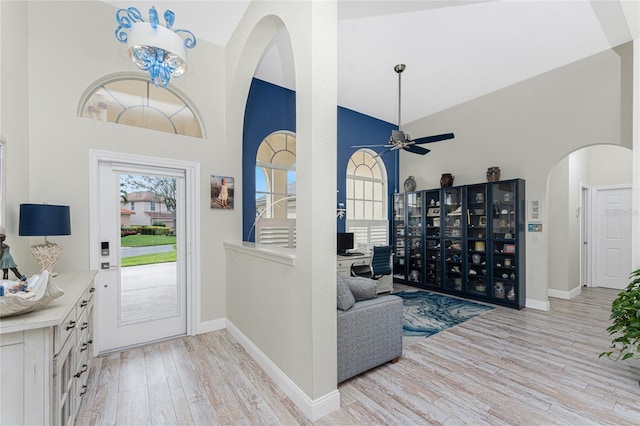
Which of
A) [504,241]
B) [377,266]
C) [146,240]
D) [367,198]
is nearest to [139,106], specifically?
[146,240]

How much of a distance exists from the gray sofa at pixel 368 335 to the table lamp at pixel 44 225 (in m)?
2.30

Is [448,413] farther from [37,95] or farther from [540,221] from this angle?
[37,95]

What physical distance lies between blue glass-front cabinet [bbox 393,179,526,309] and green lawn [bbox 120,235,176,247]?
4.43 m

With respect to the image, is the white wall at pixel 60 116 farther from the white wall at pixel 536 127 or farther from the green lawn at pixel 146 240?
the white wall at pixel 536 127

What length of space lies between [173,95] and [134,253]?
189cm

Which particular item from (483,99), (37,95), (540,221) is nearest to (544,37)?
(483,99)

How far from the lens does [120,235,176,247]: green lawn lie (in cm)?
303

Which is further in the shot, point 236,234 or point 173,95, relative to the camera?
point 236,234

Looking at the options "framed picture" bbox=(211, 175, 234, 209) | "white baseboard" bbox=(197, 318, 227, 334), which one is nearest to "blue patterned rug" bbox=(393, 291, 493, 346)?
"white baseboard" bbox=(197, 318, 227, 334)

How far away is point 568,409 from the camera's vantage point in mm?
2035

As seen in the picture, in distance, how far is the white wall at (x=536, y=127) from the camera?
12.3 feet

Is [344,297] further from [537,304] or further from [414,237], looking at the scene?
[414,237]

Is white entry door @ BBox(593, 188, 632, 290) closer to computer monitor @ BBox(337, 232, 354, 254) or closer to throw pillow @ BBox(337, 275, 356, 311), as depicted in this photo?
computer monitor @ BBox(337, 232, 354, 254)

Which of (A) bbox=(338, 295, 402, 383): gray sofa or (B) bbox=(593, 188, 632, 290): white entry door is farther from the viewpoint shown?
(B) bbox=(593, 188, 632, 290): white entry door
